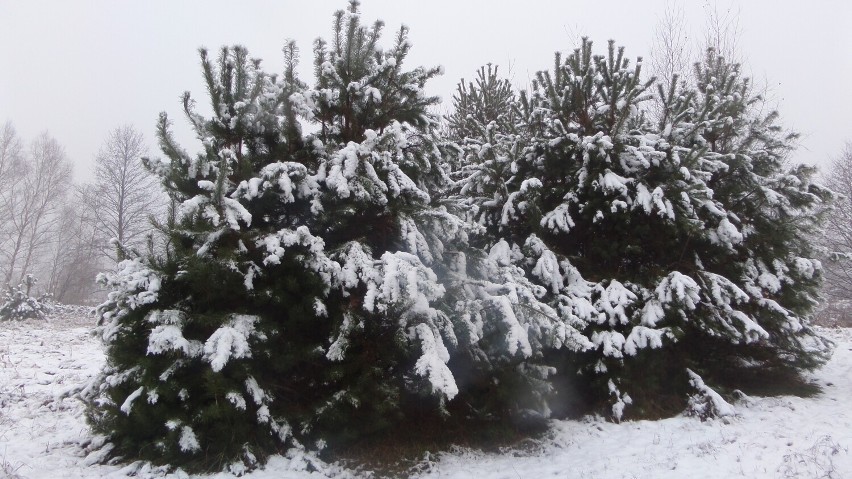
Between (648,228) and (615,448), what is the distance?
9.43 ft

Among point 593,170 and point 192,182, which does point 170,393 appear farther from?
point 593,170

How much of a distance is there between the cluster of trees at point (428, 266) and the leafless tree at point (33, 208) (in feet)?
96.9

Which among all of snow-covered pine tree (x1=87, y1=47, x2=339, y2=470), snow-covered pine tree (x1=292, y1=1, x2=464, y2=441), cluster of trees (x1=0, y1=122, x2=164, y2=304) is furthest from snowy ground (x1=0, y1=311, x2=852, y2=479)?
cluster of trees (x1=0, y1=122, x2=164, y2=304)

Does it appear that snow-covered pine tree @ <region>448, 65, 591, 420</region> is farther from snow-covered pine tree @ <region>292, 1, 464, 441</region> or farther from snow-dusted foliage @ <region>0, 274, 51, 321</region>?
snow-dusted foliage @ <region>0, 274, 51, 321</region>

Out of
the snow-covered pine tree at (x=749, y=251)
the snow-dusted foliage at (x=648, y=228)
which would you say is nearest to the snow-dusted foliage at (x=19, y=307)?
the snow-dusted foliage at (x=648, y=228)

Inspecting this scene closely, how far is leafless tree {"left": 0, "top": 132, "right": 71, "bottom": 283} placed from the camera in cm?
2739

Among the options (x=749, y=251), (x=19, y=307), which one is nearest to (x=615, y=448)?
(x=749, y=251)

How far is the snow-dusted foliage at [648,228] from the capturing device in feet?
19.9

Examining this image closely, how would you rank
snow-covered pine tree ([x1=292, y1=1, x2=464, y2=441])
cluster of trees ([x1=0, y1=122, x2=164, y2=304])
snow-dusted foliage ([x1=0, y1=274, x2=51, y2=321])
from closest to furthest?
snow-covered pine tree ([x1=292, y1=1, x2=464, y2=441]) → snow-dusted foliage ([x1=0, y1=274, x2=51, y2=321]) → cluster of trees ([x1=0, y1=122, x2=164, y2=304])

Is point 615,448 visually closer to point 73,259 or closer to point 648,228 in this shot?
point 648,228

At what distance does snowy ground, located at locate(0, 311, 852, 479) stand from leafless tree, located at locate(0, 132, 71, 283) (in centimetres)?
2682

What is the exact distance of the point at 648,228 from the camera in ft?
21.2

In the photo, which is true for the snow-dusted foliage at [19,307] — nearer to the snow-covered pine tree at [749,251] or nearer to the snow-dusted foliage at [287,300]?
the snow-dusted foliage at [287,300]

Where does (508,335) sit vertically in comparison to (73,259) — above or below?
below
